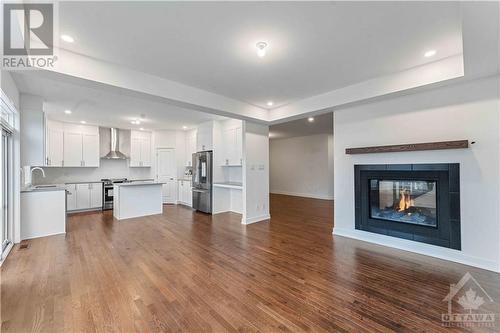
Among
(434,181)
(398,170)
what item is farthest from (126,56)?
(434,181)

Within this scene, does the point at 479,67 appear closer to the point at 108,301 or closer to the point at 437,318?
the point at 437,318

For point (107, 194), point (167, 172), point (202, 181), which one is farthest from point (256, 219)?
point (107, 194)

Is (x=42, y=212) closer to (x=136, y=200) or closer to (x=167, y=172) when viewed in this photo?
(x=136, y=200)

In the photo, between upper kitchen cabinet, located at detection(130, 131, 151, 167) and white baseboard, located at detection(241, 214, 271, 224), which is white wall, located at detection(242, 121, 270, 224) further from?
upper kitchen cabinet, located at detection(130, 131, 151, 167)

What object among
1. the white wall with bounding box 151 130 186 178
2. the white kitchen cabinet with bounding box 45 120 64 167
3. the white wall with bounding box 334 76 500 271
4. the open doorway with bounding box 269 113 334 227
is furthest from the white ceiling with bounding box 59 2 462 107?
the white kitchen cabinet with bounding box 45 120 64 167

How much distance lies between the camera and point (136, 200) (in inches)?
232

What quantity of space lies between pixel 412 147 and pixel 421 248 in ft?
5.15

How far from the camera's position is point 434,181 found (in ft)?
10.5

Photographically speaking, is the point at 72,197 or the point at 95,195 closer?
the point at 72,197

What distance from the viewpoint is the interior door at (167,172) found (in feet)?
26.4

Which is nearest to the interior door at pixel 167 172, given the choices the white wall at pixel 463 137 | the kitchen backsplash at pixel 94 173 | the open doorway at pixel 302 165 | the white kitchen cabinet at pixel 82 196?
the kitchen backsplash at pixel 94 173

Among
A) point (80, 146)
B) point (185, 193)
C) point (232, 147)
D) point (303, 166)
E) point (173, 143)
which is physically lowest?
point (185, 193)

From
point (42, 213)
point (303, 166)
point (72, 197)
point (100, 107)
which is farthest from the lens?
point (303, 166)

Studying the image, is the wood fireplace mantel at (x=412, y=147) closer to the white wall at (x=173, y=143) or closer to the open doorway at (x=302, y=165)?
the open doorway at (x=302, y=165)
